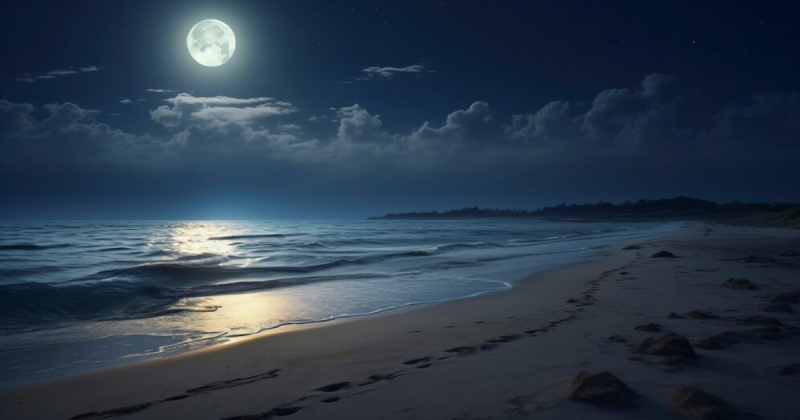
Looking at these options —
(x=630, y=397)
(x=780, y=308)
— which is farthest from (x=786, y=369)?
(x=780, y=308)

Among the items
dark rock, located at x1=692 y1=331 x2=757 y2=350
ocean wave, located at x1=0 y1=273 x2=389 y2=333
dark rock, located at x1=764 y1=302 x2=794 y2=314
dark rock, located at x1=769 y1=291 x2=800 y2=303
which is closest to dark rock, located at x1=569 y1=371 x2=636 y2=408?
dark rock, located at x1=692 y1=331 x2=757 y2=350

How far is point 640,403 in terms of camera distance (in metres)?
3.06

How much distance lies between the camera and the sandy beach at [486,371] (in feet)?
10.3

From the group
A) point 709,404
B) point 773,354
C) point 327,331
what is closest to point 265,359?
point 327,331

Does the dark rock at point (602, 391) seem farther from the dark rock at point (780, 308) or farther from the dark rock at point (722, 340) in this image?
the dark rock at point (780, 308)

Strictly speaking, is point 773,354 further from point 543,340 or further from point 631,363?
point 543,340

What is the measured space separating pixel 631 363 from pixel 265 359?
12.3 ft

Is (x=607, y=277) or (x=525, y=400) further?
(x=607, y=277)

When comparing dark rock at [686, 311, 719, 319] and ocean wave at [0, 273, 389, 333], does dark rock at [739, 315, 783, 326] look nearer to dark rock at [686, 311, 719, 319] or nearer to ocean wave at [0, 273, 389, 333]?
dark rock at [686, 311, 719, 319]

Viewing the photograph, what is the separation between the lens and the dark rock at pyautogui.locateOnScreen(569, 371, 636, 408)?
9.99 ft

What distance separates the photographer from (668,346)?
160 inches

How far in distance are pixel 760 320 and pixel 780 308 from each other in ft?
3.42

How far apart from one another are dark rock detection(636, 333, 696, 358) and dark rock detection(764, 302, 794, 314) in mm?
2997

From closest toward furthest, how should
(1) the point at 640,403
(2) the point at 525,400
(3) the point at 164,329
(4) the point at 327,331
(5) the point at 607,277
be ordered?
1. (1) the point at 640,403
2. (2) the point at 525,400
3. (4) the point at 327,331
4. (3) the point at 164,329
5. (5) the point at 607,277
